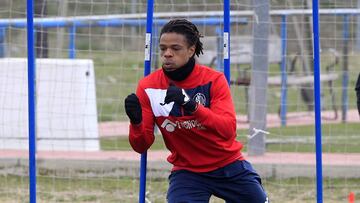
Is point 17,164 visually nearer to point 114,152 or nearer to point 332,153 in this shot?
point 114,152

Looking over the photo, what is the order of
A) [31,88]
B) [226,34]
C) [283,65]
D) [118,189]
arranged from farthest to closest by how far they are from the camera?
[283,65], [118,189], [226,34], [31,88]

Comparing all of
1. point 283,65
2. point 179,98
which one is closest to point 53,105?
point 283,65

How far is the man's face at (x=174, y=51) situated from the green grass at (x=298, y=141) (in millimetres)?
5328

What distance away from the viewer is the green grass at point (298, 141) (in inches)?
477

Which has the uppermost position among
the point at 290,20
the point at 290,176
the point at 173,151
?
the point at 290,20

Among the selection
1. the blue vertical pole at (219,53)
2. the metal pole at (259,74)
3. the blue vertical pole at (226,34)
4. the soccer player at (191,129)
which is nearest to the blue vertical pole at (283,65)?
the blue vertical pole at (219,53)

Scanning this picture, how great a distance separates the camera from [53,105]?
11.9m

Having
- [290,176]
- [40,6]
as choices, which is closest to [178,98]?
[290,176]

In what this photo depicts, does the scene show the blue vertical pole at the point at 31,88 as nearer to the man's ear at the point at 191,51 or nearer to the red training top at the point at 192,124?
the red training top at the point at 192,124

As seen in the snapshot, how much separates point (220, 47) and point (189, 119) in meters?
6.66

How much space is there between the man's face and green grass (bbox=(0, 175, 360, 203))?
3437 millimetres

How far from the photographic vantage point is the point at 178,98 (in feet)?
19.5

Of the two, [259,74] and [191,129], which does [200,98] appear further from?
[259,74]

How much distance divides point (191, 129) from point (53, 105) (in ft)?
19.5
